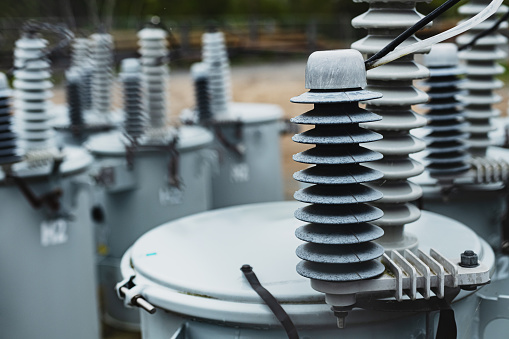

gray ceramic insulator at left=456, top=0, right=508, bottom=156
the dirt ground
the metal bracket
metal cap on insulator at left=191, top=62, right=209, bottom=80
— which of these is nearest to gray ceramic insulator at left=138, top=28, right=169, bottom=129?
metal cap on insulator at left=191, top=62, right=209, bottom=80

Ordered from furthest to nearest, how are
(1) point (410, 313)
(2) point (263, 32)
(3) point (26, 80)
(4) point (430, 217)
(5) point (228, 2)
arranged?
(5) point (228, 2), (2) point (263, 32), (3) point (26, 80), (4) point (430, 217), (1) point (410, 313)

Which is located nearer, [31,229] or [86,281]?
[31,229]

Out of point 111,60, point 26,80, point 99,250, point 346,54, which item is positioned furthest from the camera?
point 111,60

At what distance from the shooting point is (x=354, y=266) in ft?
4.30

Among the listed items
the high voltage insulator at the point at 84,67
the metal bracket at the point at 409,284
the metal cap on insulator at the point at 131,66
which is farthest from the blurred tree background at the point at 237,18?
the metal bracket at the point at 409,284

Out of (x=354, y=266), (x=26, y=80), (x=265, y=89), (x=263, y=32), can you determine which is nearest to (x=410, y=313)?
(x=354, y=266)

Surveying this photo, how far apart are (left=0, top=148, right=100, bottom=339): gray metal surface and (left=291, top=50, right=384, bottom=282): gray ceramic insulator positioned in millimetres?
1753

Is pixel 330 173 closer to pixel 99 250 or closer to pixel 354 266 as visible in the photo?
pixel 354 266

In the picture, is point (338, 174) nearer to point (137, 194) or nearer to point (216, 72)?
point (137, 194)

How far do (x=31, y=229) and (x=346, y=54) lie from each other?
1.91 meters

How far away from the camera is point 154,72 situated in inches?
144

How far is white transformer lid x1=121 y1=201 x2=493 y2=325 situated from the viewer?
141 centimetres

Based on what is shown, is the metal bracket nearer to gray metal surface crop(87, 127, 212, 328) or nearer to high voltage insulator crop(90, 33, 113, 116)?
gray metal surface crop(87, 127, 212, 328)

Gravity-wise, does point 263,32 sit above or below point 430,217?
above
